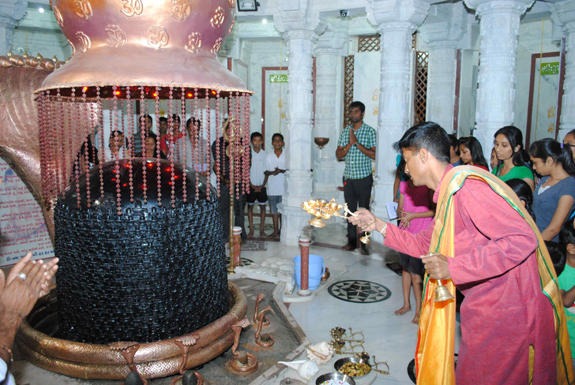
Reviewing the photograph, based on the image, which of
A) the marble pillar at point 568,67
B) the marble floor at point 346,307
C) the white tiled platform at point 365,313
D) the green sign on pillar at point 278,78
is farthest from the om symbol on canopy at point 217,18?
the green sign on pillar at point 278,78

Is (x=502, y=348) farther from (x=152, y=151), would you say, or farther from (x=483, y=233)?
(x=152, y=151)

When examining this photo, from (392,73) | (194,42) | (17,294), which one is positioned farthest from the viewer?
(392,73)

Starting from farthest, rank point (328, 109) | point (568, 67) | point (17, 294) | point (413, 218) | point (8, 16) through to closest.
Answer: point (328, 109) < point (568, 67) < point (8, 16) < point (413, 218) < point (17, 294)

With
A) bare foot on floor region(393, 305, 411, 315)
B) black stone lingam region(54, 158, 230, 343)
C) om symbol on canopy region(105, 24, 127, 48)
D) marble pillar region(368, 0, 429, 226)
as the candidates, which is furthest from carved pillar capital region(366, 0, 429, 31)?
om symbol on canopy region(105, 24, 127, 48)

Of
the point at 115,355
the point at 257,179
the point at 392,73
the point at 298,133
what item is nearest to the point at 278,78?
the point at 257,179

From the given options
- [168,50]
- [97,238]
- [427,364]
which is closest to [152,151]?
[97,238]

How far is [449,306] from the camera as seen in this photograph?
2.39 m

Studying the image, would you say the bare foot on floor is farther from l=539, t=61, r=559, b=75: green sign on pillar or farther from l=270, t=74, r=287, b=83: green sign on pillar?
l=270, t=74, r=287, b=83: green sign on pillar

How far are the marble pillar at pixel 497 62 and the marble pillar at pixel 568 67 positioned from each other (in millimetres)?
1688

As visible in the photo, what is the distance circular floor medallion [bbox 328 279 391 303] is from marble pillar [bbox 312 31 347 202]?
4131mm

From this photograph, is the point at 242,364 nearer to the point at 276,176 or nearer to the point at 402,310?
the point at 402,310

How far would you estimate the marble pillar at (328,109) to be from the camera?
9.67m

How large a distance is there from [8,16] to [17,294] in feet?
20.0

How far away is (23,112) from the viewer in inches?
146
